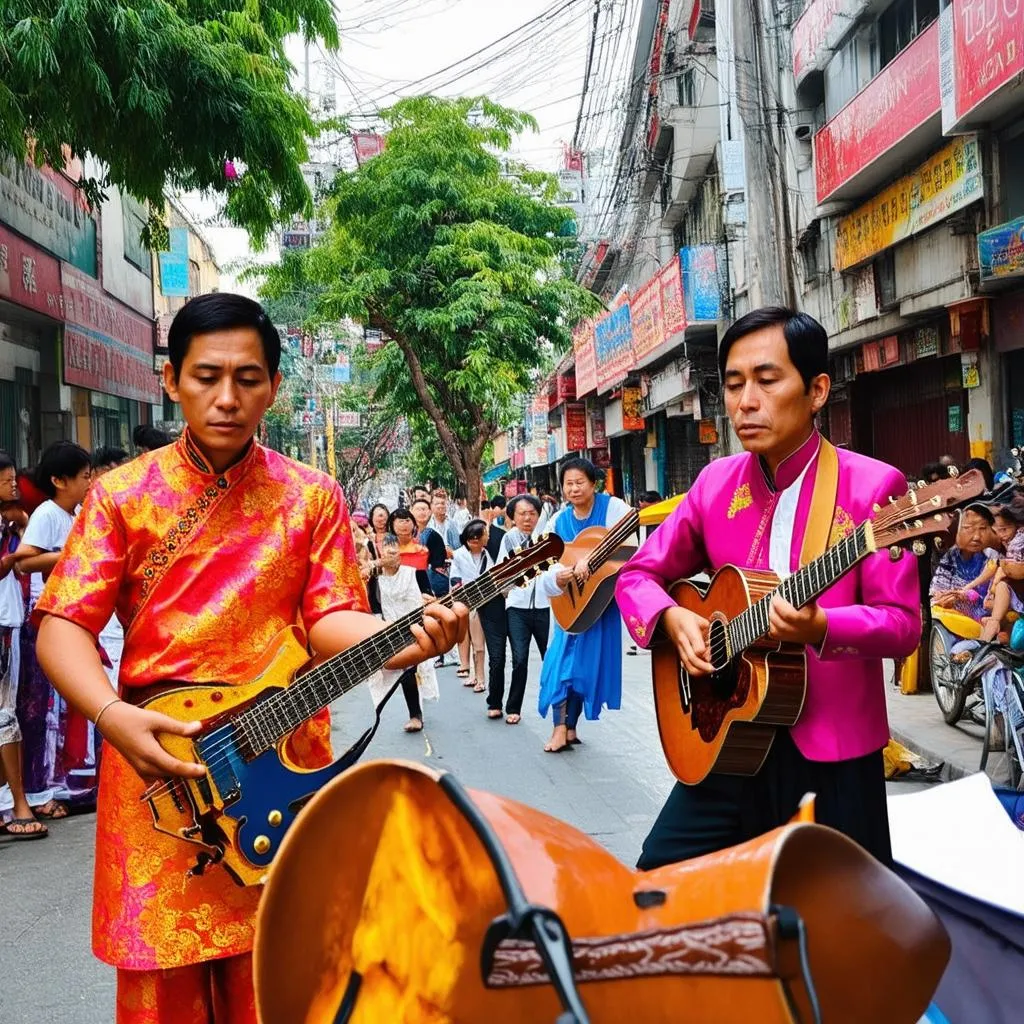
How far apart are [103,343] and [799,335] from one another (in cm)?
1450

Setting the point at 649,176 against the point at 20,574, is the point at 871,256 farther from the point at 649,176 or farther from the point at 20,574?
the point at 649,176

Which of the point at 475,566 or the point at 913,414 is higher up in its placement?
the point at 913,414

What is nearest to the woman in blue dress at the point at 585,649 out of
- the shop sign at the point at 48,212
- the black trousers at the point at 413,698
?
the black trousers at the point at 413,698

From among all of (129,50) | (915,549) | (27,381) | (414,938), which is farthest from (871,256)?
(414,938)

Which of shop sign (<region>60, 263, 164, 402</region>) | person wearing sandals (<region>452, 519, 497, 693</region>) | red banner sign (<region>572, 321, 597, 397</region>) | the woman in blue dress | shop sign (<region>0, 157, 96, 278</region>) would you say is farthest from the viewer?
red banner sign (<region>572, 321, 597, 397</region>)

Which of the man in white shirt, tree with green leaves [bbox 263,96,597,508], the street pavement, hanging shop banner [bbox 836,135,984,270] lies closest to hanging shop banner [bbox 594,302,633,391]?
tree with green leaves [bbox 263,96,597,508]

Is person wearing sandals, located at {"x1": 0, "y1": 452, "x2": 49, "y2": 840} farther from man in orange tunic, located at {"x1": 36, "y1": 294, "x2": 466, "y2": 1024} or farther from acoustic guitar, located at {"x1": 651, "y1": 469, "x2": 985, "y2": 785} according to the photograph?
acoustic guitar, located at {"x1": 651, "y1": 469, "x2": 985, "y2": 785}

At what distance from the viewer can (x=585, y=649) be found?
24.7 feet

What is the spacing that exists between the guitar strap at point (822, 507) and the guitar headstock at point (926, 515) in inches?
7.8

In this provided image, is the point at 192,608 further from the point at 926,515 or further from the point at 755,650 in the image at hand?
the point at 926,515

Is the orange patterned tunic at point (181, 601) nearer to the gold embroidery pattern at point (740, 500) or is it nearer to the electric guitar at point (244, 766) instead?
the electric guitar at point (244, 766)

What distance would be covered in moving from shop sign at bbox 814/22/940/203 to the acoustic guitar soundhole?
966cm

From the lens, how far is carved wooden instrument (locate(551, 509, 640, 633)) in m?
6.93

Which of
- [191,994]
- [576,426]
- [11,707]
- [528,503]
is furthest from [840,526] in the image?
[576,426]
